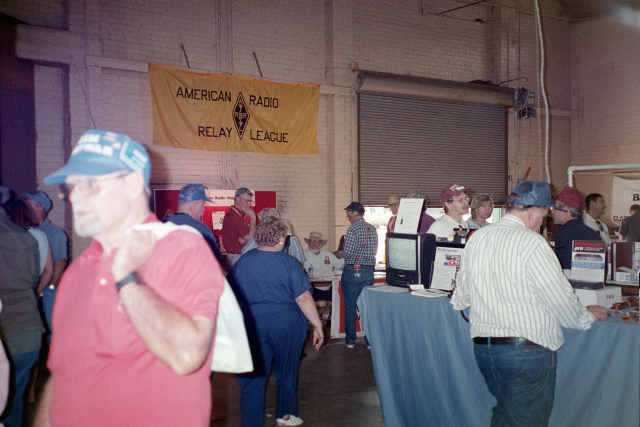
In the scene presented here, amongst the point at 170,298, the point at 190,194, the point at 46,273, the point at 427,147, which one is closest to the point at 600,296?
the point at 170,298

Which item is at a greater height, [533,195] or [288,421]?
[533,195]

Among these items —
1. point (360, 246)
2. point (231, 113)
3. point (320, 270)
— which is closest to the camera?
point (360, 246)

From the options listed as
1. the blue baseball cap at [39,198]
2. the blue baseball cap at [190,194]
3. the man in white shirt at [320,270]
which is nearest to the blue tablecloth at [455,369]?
the blue baseball cap at [190,194]

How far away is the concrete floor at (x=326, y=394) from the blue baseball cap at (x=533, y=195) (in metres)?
2.34

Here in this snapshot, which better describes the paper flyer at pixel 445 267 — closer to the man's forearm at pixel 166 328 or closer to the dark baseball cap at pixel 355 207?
the dark baseball cap at pixel 355 207

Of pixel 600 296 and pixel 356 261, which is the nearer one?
pixel 600 296

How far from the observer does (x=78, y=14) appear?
7.40 meters

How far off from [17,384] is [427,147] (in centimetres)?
827

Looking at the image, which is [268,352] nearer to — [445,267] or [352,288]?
[445,267]

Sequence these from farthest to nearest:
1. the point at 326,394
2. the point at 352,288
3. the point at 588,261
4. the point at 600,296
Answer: the point at 352,288, the point at 326,394, the point at 588,261, the point at 600,296

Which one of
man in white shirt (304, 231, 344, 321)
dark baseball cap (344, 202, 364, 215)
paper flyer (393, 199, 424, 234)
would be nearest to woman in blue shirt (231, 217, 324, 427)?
paper flyer (393, 199, 424, 234)

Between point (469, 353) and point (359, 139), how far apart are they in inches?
248

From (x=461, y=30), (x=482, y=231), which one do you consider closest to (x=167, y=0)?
(x=461, y=30)

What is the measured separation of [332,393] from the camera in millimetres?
5133
